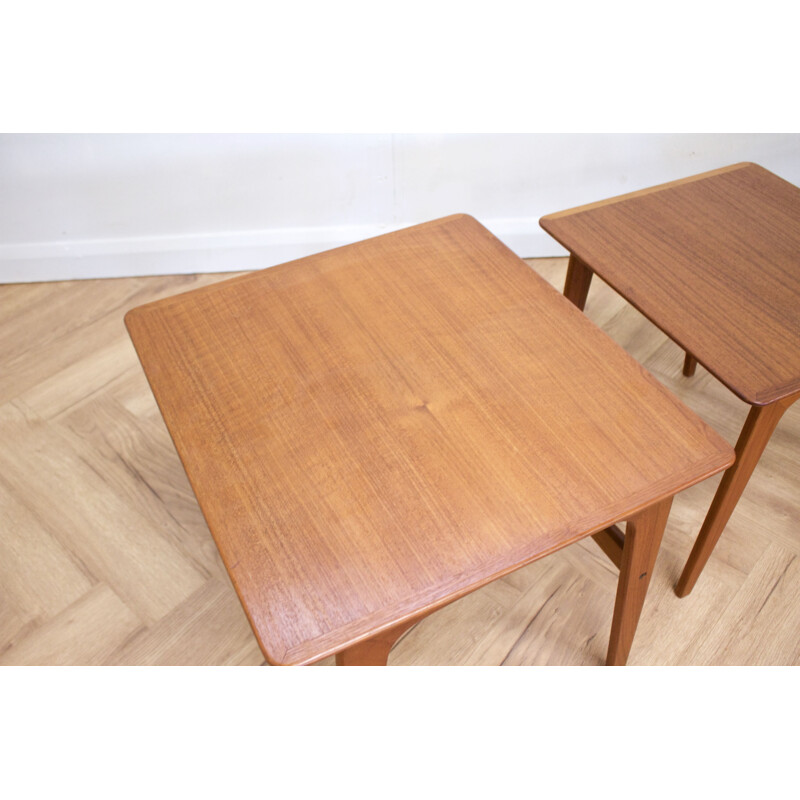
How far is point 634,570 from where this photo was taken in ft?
3.23

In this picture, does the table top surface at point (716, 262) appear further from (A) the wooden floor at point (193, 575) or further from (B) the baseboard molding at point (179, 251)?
(B) the baseboard molding at point (179, 251)

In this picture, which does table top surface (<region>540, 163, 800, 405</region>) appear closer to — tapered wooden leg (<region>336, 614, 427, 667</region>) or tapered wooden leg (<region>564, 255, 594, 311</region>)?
tapered wooden leg (<region>564, 255, 594, 311</region>)

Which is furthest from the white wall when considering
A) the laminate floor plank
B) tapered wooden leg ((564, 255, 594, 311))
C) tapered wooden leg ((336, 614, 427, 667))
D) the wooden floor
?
tapered wooden leg ((336, 614, 427, 667))

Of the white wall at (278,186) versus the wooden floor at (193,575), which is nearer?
the wooden floor at (193,575)

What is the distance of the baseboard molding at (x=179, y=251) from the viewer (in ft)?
6.56

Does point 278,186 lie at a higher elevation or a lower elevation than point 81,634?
higher

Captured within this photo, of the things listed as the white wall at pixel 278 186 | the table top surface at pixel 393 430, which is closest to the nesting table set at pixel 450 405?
the table top surface at pixel 393 430

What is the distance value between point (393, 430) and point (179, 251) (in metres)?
1.37

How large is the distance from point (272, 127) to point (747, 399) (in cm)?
136

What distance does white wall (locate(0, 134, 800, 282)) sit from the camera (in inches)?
72.6

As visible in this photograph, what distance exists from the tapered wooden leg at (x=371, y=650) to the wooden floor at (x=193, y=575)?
46 cm

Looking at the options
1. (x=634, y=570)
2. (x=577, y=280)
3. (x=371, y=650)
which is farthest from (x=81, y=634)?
(x=577, y=280)

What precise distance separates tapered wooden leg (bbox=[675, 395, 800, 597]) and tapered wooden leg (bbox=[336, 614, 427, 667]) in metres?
0.56

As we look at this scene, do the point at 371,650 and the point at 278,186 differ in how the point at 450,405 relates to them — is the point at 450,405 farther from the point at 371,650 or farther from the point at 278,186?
the point at 278,186
